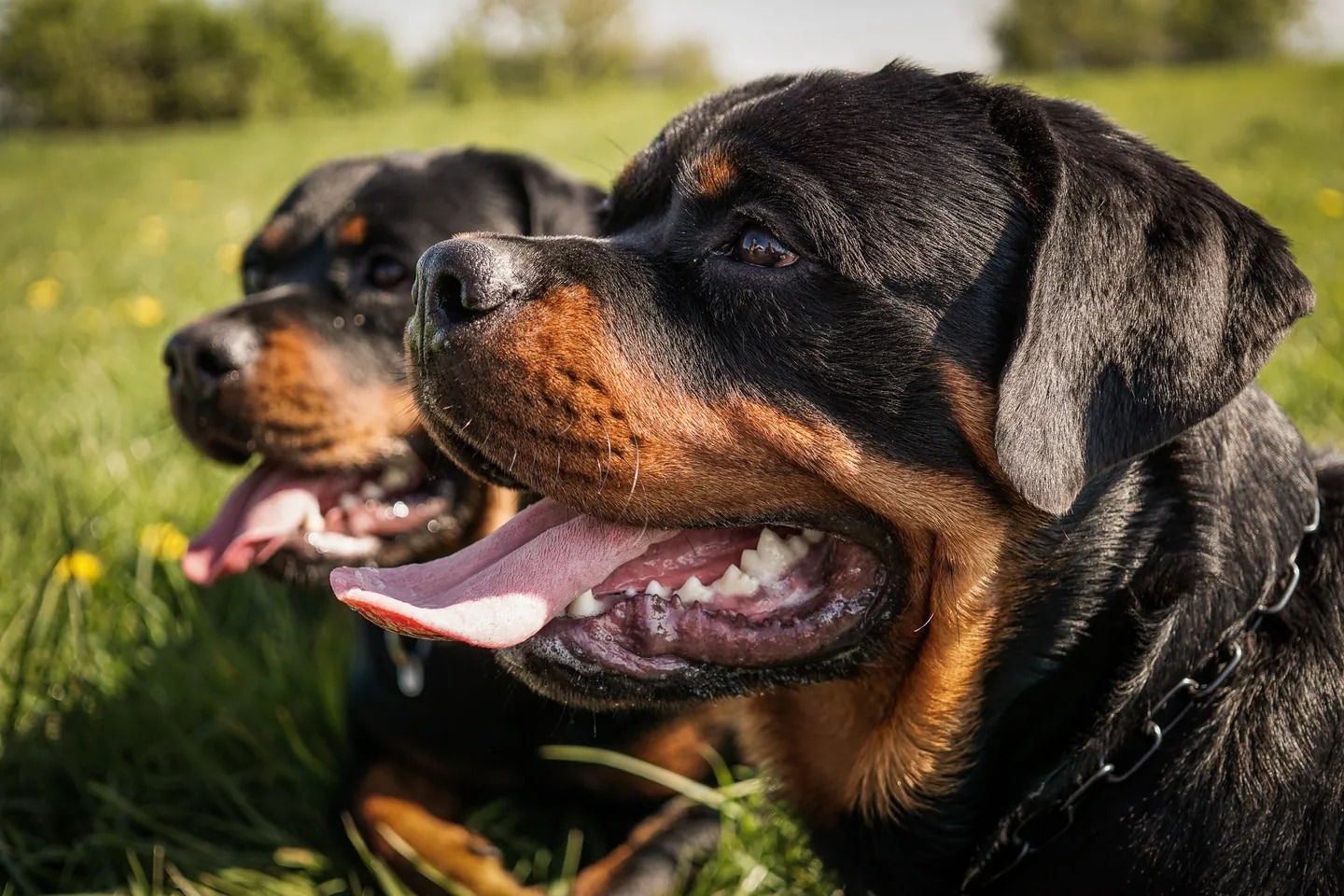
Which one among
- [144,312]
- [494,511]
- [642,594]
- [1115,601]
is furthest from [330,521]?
[144,312]

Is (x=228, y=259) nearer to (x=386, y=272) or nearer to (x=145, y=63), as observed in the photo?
(x=386, y=272)

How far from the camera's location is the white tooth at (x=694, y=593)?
2051 mm

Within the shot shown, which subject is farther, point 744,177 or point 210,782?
point 210,782

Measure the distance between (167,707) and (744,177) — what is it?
2223 mm

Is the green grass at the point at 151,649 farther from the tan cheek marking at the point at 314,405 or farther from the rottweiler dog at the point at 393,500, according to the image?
the tan cheek marking at the point at 314,405

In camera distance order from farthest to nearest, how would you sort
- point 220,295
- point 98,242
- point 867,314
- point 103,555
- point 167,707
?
point 98,242
point 220,295
point 103,555
point 167,707
point 867,314

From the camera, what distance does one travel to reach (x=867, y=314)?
1.94 metres

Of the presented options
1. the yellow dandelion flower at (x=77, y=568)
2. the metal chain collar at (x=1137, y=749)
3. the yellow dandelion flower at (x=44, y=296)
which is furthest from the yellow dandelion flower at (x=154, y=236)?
the metal chain collar at (x=1137, y=749)

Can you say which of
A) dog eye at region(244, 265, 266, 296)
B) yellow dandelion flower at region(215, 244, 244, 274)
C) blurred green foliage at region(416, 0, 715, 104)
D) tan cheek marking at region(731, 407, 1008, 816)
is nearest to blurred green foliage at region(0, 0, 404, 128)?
A: blurred green foliage at region(416, 0, 715, 104)

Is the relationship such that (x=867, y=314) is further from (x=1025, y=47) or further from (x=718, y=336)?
(x=1025, y=47)

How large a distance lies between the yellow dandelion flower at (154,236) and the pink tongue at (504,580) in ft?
28.8

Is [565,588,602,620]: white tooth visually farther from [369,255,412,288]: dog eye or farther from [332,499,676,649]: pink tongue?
[369,255,412,288]: dog eye

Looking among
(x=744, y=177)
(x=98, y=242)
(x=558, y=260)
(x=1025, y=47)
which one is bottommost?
(x=1025, y=47)

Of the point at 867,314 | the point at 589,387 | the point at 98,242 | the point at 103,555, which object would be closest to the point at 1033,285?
the point at 867,314
